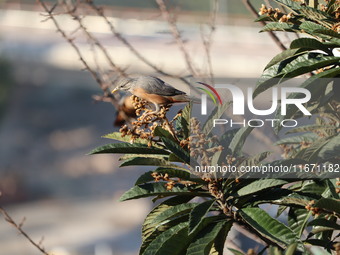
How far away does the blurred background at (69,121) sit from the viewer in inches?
436

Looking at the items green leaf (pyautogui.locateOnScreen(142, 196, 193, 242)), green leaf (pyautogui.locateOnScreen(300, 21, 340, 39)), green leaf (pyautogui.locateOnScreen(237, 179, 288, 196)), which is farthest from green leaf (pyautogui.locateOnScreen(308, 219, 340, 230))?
green leaf (pyautogui.locateOnScreen(300, 21, 340, 39))

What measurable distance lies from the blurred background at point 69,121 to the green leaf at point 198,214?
694cm

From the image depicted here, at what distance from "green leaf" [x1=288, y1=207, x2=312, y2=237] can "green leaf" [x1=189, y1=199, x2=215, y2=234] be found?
0.90ft

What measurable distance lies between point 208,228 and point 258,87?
38 cm

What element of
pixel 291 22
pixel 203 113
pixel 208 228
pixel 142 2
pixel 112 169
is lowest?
pixel 208 228

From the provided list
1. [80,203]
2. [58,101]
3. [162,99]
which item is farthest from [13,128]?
[162,99]

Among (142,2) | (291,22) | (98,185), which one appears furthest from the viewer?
(142,2)

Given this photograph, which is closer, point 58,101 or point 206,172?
point 206,172

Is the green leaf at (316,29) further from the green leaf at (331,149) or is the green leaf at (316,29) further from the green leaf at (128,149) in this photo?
the green leaf at (128,149)

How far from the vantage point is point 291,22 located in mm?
1889

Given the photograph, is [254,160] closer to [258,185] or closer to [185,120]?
[258,185]

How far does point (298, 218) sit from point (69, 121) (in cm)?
1842

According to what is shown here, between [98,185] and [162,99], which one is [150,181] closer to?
[162,99]

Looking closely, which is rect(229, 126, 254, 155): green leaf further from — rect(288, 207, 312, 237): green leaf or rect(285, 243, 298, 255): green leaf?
rect(285, 243, 298, 255): green leaf
